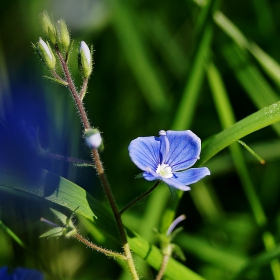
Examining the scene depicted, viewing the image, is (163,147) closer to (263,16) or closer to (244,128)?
(244,128)

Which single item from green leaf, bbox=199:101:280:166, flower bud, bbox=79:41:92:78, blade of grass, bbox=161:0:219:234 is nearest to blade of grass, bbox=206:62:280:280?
blade of grass, bbox=161:0:219:234

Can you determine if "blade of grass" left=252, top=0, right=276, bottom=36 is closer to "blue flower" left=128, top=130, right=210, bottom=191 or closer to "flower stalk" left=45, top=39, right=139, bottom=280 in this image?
"blue flower" left=128, top=130, right=210, bottom=191

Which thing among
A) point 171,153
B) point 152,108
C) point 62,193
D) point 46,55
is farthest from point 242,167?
point 46,55

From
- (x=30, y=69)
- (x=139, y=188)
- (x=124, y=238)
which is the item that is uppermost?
(x=30, y=69)

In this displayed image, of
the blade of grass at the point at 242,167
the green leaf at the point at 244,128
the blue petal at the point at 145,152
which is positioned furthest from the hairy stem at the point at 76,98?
the blade of grass at the point at 242,167

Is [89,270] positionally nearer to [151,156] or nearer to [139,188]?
[139,188]

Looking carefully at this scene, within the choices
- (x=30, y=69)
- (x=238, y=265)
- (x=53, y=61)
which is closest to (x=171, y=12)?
(x=30, y=69)
